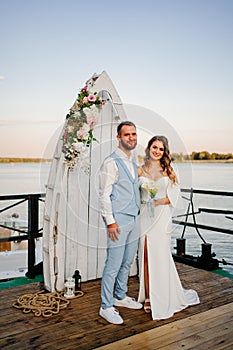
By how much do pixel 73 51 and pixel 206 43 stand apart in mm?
2098

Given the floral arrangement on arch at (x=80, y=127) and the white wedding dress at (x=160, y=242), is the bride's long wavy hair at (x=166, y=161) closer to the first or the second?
the white wedding dress at (x=160, y=242)

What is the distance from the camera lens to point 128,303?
11.5 feet

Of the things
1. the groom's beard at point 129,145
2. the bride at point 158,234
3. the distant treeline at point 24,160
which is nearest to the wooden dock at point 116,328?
the bride at point 158,234

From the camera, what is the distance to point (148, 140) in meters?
3.17

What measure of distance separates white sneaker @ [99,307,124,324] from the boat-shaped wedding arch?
0.68 meters

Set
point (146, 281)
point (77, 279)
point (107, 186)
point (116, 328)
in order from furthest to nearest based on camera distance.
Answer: point (77, 279), point (146, 281), point (107, 186), point (116, 328)

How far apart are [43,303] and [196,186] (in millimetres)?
1807

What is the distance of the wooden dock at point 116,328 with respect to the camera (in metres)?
2.80

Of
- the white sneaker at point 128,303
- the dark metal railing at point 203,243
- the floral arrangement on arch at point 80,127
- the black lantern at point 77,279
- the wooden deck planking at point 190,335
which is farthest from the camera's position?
the dark metal railing at point 203,243

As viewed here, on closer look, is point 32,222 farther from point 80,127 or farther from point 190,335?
point 190,335

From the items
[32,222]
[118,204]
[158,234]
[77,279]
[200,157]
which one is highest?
[200,157]

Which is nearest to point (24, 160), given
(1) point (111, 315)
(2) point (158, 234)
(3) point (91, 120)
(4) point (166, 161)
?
(3) point (91, 120)

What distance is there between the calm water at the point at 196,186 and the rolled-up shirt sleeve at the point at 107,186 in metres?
0.48

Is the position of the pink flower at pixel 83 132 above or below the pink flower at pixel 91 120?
below
